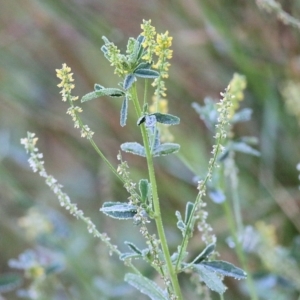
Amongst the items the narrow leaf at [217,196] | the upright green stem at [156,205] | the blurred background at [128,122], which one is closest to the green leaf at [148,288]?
the upright green stem at [156,205]

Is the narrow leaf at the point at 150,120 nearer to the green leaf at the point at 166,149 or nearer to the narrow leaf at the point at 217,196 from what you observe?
the green leaf at the point at 166,149

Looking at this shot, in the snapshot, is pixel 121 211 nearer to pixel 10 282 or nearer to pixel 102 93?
pixel 102 93

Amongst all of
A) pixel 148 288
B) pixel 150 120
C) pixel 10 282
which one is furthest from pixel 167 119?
pixel 10 282

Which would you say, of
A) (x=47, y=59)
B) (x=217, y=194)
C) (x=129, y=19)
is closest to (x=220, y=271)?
(x=217, y=194)

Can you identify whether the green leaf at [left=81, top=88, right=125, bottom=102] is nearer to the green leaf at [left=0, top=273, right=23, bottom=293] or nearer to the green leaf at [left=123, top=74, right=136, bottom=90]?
the green leaf at [left=123, top=74, right=136, bottom=90]

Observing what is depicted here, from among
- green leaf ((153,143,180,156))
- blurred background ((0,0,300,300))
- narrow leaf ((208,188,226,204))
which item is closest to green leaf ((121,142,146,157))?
green leaf ((153,143,180,156))

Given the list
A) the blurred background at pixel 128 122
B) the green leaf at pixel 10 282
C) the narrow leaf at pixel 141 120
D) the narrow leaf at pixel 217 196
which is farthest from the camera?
the blurred background at pixel 128 122

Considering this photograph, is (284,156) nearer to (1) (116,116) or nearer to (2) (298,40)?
(2) (298,40)
